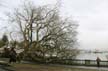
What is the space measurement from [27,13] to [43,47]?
7837mm

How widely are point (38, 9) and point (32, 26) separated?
346 centimetres

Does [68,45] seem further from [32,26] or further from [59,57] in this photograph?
[32,26]

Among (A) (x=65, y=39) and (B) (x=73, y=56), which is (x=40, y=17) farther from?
(B) (x=73, y=56)

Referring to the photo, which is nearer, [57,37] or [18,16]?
[57,37]

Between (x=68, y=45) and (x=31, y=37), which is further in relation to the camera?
(x=31, y=37)

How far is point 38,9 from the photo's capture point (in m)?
42.6

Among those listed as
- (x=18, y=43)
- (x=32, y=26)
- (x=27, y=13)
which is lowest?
(x=18, y=43)

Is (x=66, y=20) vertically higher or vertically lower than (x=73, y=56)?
higher

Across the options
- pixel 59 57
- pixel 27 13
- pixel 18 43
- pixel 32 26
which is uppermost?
pixel 27 13

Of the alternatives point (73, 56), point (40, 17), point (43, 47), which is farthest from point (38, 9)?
point (73, 56)

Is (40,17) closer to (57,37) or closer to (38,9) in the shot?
(38,9)

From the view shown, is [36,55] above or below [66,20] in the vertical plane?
below

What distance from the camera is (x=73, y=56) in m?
40.9

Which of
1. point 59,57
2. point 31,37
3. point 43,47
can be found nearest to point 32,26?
point 31,37
